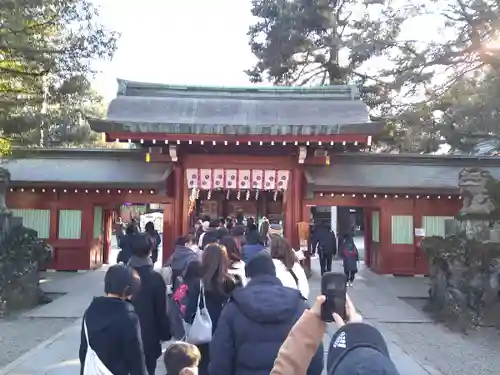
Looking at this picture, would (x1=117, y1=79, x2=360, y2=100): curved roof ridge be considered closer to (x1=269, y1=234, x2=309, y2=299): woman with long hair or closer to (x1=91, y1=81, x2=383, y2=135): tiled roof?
(x1=91, y1=81, x2=383, y2=135): tiled roof

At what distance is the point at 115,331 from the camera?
12.0 feet

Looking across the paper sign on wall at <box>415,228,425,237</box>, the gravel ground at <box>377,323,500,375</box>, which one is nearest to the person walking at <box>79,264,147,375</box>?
the gravel ground at <box>377,323,500,375</box>

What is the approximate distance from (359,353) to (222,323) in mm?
1620

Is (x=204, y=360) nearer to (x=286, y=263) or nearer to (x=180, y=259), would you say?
(x=286, y=263)

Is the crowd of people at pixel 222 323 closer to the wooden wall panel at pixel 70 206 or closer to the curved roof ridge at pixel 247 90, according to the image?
the wooden wall panel at pixel 70 206

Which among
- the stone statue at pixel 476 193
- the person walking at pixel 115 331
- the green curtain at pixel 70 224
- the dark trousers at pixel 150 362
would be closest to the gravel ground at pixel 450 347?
the stone statue at pixel 476 193

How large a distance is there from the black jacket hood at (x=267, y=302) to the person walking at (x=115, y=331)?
84cm

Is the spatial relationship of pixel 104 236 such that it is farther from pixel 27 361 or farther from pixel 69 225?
pixel 27 361

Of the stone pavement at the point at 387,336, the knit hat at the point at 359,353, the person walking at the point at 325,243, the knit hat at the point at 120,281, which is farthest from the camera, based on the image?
the person walking at the point at 325,243

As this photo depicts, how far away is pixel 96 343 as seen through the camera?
3635 mm

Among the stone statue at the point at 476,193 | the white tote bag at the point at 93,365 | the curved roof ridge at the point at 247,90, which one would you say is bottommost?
the white tote bag at the point at 93,365

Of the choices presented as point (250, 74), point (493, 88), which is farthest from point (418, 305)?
point (250, 74)

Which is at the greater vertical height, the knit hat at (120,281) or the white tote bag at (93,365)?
the knit hat at (120,281)

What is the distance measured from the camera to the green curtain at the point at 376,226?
16875mm
